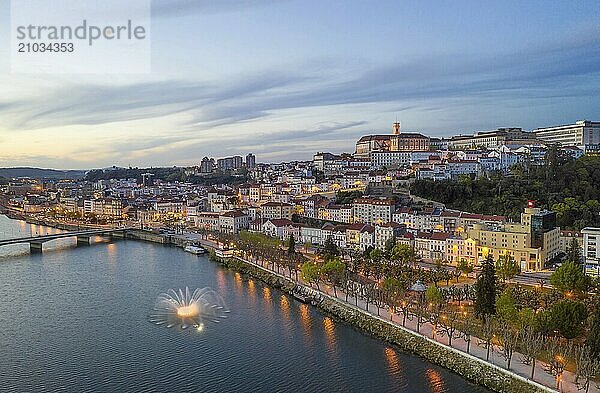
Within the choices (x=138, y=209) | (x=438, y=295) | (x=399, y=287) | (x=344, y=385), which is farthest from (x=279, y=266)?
(x=138, y=209)

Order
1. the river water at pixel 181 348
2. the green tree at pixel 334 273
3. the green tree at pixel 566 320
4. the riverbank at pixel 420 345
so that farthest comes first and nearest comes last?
the green tree at pixel 334 273 < the green tree at pixel 566 320 < the river water at pixel 181 348 < the riverbank at pixel 420 345

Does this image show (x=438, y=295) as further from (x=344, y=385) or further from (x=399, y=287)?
(x=344, y=385)

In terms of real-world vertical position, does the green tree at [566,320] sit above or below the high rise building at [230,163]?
below

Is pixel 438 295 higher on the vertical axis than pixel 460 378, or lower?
higher

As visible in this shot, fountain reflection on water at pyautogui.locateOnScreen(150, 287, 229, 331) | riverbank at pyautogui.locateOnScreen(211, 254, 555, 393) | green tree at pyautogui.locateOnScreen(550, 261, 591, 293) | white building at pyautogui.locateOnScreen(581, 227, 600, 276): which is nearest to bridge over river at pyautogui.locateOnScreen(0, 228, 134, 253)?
fountain reflection on water at pyautogui.locateOnScreen(150, 287, 229, 331)

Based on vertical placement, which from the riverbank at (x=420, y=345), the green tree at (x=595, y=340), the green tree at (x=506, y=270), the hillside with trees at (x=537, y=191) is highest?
the hillside with trees at (x=537, y=191)

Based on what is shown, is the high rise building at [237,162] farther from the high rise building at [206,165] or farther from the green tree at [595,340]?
the green tree at [595,340]

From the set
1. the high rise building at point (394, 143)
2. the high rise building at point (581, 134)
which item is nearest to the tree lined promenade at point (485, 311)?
the high rise building at point (394, 143)

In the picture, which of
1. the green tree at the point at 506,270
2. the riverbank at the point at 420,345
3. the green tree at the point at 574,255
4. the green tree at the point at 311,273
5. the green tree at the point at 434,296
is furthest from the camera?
the green tree at the point at 574,255

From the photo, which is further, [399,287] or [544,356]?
[399,287]
